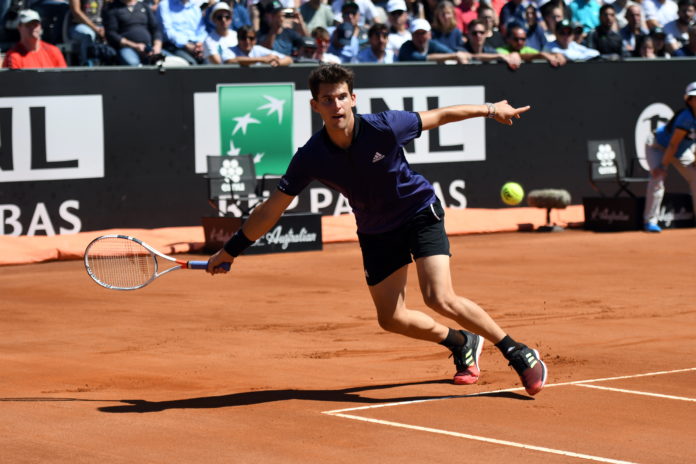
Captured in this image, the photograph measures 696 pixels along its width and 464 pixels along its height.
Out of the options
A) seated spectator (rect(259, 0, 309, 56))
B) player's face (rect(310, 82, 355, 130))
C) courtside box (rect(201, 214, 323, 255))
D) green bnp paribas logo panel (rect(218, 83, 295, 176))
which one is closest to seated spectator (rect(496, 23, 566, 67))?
seated spectator (rect(259, 0, 309, 56))

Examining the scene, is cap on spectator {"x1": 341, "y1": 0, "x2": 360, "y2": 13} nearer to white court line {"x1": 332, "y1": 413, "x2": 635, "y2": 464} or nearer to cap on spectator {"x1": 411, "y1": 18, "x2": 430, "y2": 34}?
cap on spectator {"x1": 411, "y1": 18, "x2": 430, "y2": 34}

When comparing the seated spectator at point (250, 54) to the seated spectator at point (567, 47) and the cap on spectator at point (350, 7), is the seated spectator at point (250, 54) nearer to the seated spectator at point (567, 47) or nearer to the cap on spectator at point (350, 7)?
the cap on spectator at point (350, 7)

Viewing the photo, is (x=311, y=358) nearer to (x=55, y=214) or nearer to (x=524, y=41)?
(x=55, y=214)

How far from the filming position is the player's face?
267 inches

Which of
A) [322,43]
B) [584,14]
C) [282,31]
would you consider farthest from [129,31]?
[584,14]

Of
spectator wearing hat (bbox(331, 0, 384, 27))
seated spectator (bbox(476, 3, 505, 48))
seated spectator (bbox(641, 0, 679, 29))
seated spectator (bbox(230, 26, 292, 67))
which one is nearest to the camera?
seated spectator (bbox(230, 26, 292, 67))

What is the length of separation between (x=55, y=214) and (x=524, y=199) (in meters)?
6.94

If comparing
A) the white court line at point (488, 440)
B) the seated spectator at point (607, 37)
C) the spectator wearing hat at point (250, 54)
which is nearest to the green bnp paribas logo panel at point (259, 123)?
the spectator wearing hat at point (250, 54)

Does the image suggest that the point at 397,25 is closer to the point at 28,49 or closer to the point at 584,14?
the point at 584,14

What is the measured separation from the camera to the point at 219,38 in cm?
1719

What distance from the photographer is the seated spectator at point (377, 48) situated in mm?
17781

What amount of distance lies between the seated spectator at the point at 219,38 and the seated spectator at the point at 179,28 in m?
0.12

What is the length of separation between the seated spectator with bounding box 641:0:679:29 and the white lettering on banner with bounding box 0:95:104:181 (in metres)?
10.8

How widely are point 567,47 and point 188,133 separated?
645 cm
